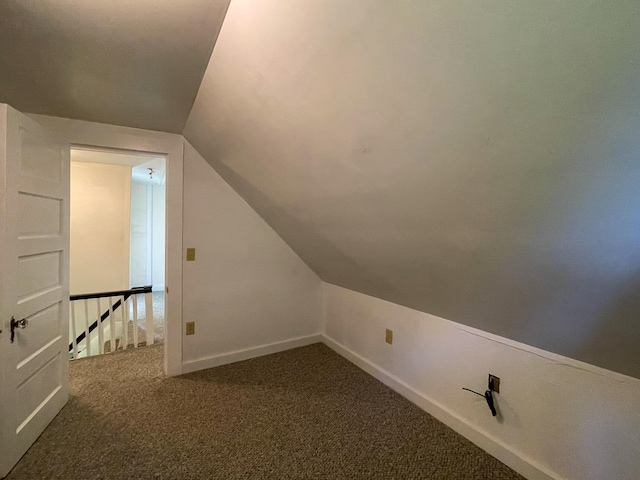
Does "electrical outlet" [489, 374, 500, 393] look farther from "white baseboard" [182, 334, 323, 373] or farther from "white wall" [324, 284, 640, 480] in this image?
"white baseboard" [182, 334, 323, 373]

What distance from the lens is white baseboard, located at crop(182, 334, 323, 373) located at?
2719 millimetres

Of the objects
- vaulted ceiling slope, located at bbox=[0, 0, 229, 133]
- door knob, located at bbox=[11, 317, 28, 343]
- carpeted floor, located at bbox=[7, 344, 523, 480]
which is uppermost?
vaulted ceiling slope, located at bbox=[0, 0, 229, 133]

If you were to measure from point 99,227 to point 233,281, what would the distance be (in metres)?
2.60

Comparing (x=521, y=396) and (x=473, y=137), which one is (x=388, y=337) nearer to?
(x=521, y=396)

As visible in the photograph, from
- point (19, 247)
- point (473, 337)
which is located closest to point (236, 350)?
point (19, 247)

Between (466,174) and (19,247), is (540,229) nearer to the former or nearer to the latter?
(466,174)

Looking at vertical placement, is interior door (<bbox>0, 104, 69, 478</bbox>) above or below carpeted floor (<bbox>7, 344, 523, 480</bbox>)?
above

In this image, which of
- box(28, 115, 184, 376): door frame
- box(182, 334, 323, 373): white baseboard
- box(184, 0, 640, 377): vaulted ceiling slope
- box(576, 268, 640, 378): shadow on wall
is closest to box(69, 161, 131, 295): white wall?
box(28, 115, 184, 376): door frame

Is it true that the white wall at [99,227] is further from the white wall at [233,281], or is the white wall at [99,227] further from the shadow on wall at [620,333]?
the shadow on wall at [620,333]

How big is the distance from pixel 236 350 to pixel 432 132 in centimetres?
267

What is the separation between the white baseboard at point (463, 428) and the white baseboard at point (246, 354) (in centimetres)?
66

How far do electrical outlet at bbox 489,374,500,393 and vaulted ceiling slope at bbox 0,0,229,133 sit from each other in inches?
85.7

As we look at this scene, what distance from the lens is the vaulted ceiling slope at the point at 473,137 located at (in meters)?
0.65

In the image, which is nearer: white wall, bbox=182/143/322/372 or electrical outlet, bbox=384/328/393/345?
electrical outlet, bbox=384/328/393/345
